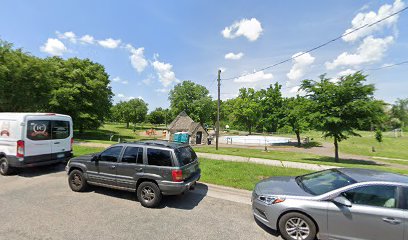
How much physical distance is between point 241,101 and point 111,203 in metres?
62.9

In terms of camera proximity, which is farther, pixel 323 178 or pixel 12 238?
pixel 323 178

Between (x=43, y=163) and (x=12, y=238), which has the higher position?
(x=43, y=163)

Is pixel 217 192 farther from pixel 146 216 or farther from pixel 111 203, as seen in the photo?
pixel 111 203

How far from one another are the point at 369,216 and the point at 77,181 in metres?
7.61

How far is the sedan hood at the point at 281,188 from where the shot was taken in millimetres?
4370

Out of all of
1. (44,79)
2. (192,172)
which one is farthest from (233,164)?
(44,79)

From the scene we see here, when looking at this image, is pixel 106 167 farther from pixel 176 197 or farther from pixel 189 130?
pixel 189 130

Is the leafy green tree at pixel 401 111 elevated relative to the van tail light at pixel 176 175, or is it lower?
elevated

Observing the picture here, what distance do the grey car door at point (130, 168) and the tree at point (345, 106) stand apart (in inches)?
643

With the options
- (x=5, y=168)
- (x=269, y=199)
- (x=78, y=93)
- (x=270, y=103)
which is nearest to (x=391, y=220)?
(x=269, y=199)

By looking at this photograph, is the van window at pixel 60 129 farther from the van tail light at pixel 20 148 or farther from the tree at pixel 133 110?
the tree at pixel 133 110

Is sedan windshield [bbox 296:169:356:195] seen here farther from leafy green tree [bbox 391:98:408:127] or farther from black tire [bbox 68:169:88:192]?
leafy green tree [bbox 391:98:408:127]

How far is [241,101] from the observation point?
66062 millimetres

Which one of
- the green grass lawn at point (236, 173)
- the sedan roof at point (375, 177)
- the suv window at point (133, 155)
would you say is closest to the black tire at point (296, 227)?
the sedan roof at point (375, 177)
